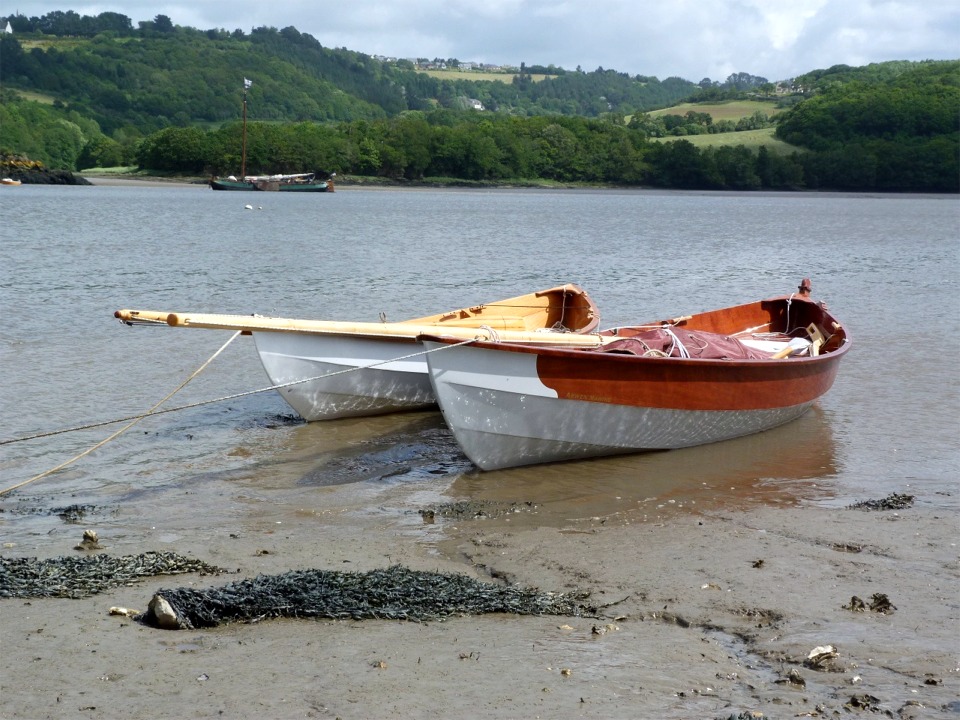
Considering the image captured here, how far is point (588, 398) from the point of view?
34.3 ft

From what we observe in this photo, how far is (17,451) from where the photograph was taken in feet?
35.4

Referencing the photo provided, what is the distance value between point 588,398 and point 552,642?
14.3 feet

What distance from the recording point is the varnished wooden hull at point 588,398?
32.6ft

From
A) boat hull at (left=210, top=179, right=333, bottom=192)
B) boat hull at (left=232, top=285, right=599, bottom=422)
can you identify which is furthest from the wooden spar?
boat hull at (left=210, top=179, right=333, bottom=192)

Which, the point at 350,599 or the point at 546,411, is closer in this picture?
the point at 350,599

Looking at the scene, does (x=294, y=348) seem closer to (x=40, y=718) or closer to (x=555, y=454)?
(x=555, y=454)

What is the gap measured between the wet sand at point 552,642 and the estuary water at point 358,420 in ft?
3.72

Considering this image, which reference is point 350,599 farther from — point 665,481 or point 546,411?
point 665,481

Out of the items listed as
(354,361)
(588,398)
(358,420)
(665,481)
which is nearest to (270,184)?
(358,420)

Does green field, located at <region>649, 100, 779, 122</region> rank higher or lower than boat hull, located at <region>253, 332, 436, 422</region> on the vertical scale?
higher

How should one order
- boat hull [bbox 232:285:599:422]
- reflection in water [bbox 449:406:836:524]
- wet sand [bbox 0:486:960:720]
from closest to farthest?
wet sand [bbox 0:486:960:720] < reflection in water [bbox 449:406:836:524] < boat hull [bbox 232:285:599:422]

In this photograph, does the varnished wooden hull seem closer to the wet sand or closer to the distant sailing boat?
the wet sand

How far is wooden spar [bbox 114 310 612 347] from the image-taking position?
986 cm

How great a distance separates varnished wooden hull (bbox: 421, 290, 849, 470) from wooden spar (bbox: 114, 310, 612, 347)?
0.45 metres
